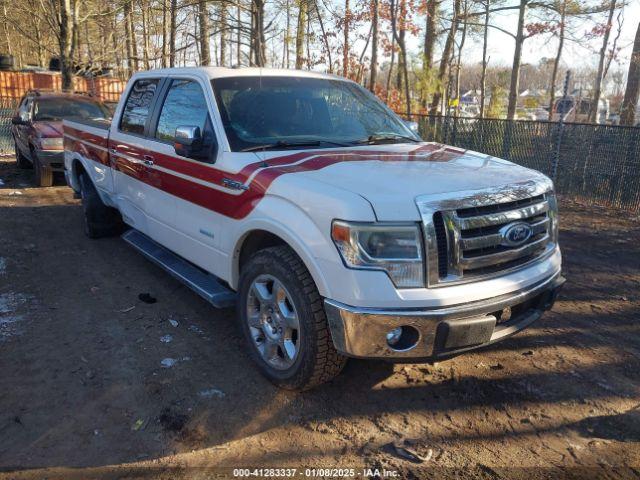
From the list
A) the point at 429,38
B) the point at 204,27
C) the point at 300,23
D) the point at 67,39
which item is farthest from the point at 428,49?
the point at 67,39

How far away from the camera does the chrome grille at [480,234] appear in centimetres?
274

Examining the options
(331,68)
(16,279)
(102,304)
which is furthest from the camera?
(331,68)

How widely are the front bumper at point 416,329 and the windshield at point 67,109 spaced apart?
9381mm

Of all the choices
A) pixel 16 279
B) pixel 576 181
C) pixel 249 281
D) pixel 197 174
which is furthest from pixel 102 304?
pixel 576 181

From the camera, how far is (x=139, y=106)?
5.13 m

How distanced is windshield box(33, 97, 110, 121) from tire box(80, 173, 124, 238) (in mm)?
4452

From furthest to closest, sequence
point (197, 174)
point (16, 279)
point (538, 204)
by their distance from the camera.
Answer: point (16, 279) < point (197, 174) < point (538, 204)

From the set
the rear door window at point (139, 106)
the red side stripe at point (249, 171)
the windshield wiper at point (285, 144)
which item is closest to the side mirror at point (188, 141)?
the red side stripe at point (249, 171)

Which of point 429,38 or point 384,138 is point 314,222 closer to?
point 384,138

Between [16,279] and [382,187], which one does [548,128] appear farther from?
[16,279]

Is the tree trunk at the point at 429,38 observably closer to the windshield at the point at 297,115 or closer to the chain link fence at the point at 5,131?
the chain link fence at the point at 5,131

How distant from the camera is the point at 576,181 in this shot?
9.95 m

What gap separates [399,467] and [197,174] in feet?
8.02

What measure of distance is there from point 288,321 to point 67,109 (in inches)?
375
